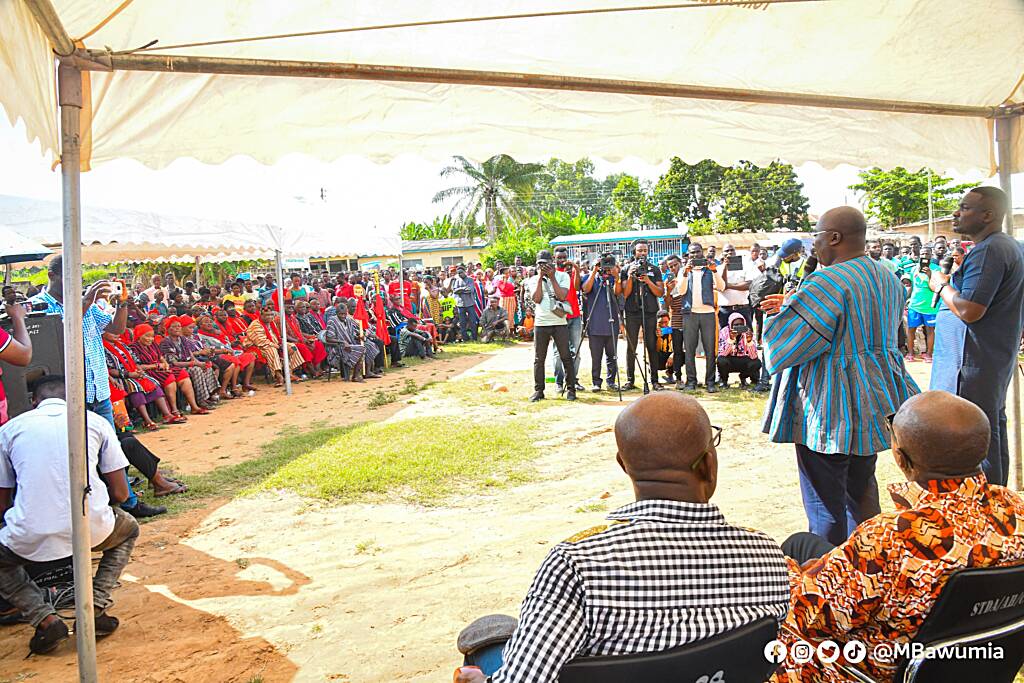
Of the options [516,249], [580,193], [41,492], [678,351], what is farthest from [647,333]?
[580,193]

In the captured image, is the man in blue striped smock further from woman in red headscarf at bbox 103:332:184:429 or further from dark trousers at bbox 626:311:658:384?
woman in red headscarf at bbox 103:332:184:429

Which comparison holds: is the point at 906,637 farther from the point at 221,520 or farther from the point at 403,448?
the point at 403,448

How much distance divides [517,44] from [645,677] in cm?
257

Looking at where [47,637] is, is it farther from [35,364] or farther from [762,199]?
[762,199]

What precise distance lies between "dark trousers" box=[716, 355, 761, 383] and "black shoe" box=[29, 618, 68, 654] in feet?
26.7

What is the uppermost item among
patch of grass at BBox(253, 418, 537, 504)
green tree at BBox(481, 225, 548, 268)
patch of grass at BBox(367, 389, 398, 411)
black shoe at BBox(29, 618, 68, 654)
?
green tree at BBox(481, 225, 548, 268)

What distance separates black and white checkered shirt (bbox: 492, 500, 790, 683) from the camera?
1.33 metres

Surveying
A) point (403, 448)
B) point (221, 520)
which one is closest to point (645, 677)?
point (221, 520)

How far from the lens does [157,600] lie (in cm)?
408

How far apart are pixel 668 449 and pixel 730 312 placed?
30.9 ft

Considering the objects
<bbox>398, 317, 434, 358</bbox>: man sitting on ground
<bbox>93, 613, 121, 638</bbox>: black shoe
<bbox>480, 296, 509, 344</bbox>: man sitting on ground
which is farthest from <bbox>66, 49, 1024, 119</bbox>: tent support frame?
<bbox>480, 296, 509, 344</bbox>: man sitting on ground

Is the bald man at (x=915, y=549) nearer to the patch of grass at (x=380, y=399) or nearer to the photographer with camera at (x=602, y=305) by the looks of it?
the photographer with camera at (x=602, y=305)

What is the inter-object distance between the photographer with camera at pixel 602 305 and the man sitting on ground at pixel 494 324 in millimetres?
7899

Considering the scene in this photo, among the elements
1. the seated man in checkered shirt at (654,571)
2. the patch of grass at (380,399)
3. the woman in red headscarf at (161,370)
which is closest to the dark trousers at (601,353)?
the patch of grass at (380,399)
